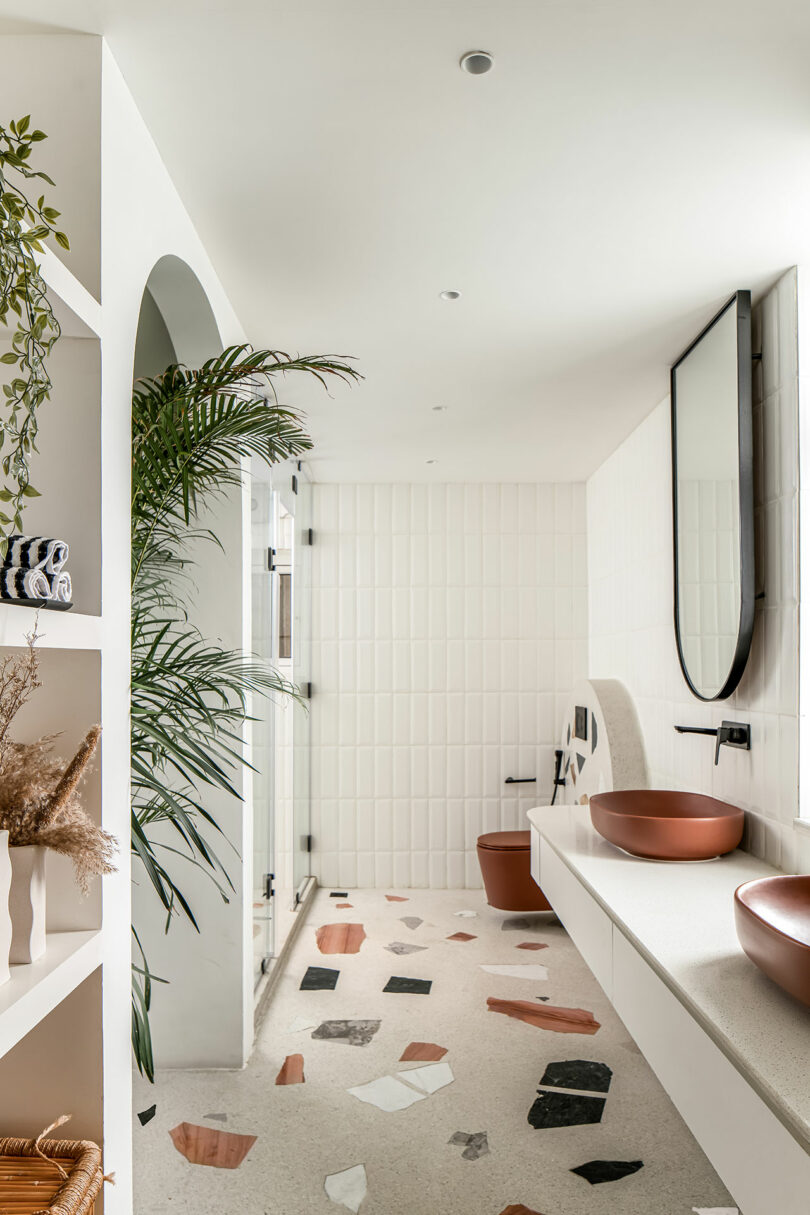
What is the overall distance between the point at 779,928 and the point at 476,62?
1.56m

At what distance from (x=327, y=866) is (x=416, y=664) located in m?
1.23

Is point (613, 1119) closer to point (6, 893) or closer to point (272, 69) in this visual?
point (6, 893)

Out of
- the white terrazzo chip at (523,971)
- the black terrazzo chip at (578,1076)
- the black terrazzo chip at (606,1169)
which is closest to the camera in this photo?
the black terrazzo chip at (606,1169)

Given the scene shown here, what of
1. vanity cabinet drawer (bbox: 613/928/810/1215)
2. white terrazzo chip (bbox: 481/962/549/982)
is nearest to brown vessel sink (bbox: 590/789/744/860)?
vanity cabinet drawer (bbox: 613/928/810/1215)

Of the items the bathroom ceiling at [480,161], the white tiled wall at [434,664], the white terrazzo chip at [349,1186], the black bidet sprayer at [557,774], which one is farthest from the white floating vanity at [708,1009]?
the white tiled wall at [434,664]

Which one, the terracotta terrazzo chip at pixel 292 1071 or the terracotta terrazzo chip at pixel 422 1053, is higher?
the terracotta terrazzo chip at pixel 292 1071

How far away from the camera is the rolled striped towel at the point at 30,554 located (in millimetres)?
1231

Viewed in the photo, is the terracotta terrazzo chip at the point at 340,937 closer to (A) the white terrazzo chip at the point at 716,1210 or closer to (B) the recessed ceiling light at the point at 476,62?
(A) the white terrazzo chip at the point at 716,1210

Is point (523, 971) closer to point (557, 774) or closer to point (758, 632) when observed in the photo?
point (557, 774)

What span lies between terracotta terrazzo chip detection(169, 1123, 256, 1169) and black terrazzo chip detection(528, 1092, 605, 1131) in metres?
0.79

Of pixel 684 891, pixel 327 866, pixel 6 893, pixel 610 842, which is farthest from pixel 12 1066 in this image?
pixel 327 866

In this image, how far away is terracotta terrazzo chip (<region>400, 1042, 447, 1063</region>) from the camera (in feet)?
9.52

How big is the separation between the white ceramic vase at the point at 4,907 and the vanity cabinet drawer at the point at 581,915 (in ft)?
4.27

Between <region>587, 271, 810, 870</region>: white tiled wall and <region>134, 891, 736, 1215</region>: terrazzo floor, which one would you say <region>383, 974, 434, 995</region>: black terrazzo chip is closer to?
<region>134, 891, 736, 1215</region>: terrazzo floor
